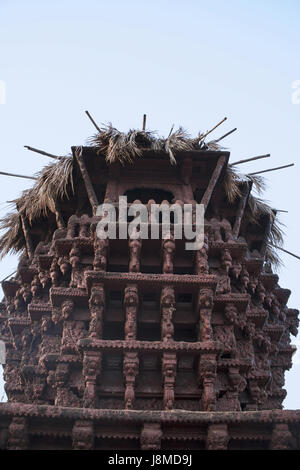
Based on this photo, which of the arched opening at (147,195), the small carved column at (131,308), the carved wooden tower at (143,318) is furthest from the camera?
the arched opening at (147,195)

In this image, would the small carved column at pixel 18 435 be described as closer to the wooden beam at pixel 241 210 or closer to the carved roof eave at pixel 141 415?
the carved roof eave at pixel 141 415

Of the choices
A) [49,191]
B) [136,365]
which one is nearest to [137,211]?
[49,191]

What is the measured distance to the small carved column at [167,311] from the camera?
9.41 metres

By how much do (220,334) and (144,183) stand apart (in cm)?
314

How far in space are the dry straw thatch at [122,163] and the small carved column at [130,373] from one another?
3660mm

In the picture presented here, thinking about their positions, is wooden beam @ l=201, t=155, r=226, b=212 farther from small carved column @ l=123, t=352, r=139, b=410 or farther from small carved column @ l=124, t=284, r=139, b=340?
small carved column @ l=123, t=352, r=139, b=410

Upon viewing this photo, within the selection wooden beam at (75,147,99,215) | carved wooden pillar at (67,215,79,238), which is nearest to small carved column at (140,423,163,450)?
carved wooden pillar at (67,215,79,238)

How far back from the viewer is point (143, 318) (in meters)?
9.99

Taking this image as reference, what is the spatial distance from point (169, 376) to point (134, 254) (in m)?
2.01

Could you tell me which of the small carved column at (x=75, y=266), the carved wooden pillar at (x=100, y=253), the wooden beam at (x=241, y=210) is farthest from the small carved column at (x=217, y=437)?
the wooden beam at (x=241, y=210)

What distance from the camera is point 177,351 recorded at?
9.16 m

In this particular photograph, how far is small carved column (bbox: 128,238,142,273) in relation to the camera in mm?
10008
